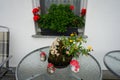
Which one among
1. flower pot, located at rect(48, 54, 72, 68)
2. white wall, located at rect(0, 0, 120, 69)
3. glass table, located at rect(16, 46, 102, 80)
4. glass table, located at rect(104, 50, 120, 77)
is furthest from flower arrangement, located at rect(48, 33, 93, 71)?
white wall, located at rect(0, 0, 120, 69)

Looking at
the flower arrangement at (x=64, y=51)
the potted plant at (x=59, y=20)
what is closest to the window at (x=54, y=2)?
the potted plant at (x=59, y=20)

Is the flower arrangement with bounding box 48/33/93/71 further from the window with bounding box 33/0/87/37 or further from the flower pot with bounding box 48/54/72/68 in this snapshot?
the window with bounding box 33/0/87/37

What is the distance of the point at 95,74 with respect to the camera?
5.36 ft

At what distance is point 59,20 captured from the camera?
214 centimetres

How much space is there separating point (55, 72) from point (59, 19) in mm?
827

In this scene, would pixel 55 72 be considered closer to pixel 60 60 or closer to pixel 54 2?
pixel 60 60

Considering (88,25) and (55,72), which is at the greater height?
(88,25)

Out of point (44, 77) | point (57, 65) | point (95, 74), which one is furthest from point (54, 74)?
point (95, 74)

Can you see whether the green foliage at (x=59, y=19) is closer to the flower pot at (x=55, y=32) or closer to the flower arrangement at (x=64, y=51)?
the flower pot at (x=55, y=32)

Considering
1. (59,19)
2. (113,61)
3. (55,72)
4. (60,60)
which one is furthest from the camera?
(59,19)

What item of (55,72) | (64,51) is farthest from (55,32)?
(64,51)

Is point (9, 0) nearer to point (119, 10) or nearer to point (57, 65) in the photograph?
point (57, 65)

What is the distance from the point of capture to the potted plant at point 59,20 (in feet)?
7.06

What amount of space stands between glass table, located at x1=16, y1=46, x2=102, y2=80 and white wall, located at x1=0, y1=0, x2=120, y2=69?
500 mm
